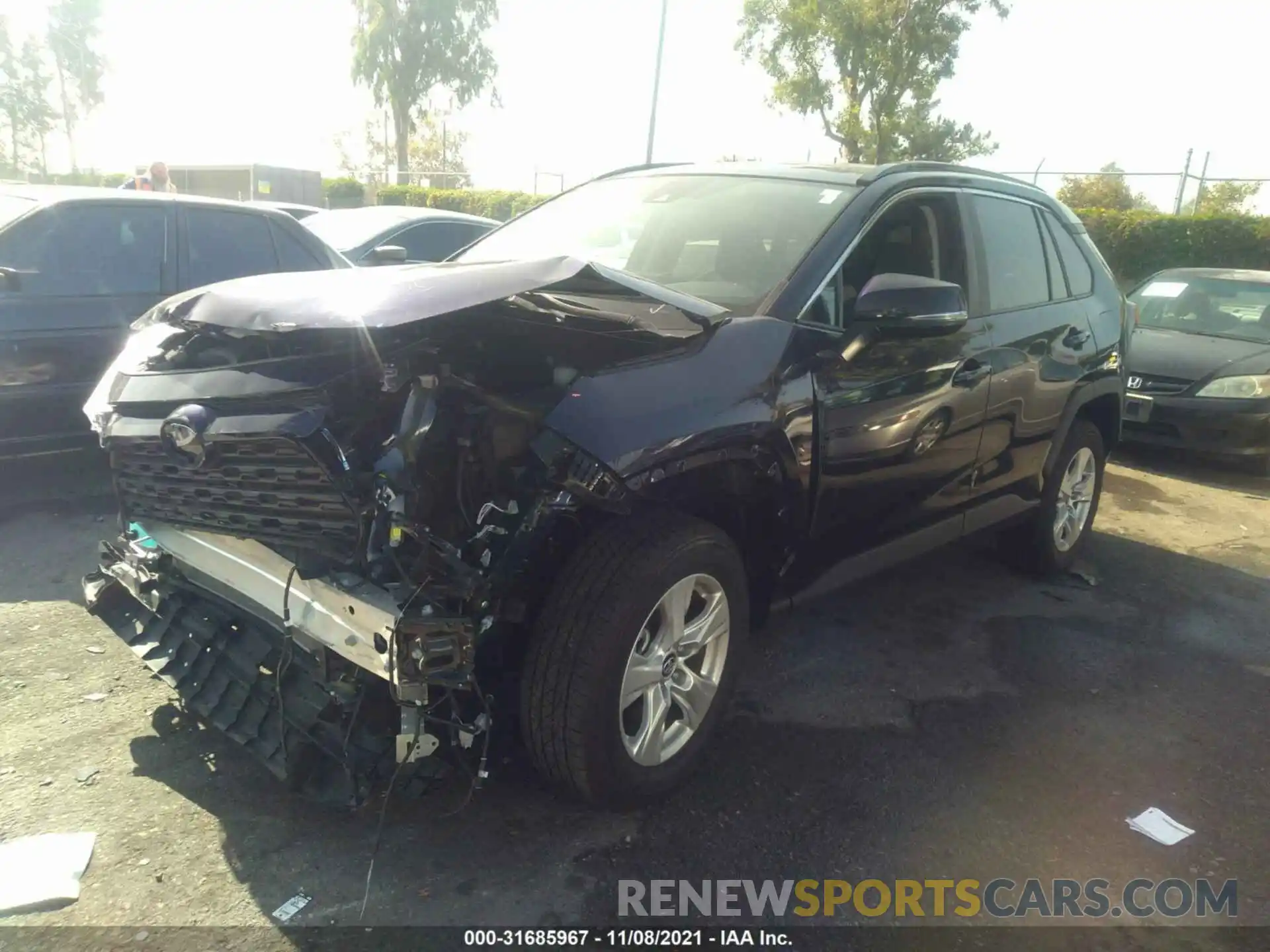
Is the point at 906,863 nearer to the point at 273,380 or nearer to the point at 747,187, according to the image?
the point at 273,380

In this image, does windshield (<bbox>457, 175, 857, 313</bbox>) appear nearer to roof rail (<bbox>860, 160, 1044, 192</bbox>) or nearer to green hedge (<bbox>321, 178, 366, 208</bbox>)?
roof rail (<bbox>860, 160, 1044, 192</bbox>)

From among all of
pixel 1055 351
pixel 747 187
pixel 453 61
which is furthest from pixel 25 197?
pixel 453 61

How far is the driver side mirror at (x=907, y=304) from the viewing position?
3.02 m

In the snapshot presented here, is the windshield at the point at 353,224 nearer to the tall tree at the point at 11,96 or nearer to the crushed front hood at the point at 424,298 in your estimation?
the crushed front hood at the point at 424,298

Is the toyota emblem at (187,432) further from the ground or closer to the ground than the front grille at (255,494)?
further from the ground

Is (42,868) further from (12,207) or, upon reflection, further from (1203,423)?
(1203,423)

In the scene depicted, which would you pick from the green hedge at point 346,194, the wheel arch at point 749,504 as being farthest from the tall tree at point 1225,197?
the green hedge at point 346,194

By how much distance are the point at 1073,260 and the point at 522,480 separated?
3.63 meters

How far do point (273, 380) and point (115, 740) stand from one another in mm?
1425

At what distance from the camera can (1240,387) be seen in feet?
24.8

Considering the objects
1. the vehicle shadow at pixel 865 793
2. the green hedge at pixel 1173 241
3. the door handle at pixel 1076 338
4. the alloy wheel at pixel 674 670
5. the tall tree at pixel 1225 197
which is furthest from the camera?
the tall tree at pixel 1225 197

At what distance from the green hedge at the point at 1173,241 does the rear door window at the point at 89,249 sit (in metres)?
13.5

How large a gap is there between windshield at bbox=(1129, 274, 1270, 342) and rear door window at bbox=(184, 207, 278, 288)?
7704 millimetres

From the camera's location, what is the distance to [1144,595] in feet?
16.2
